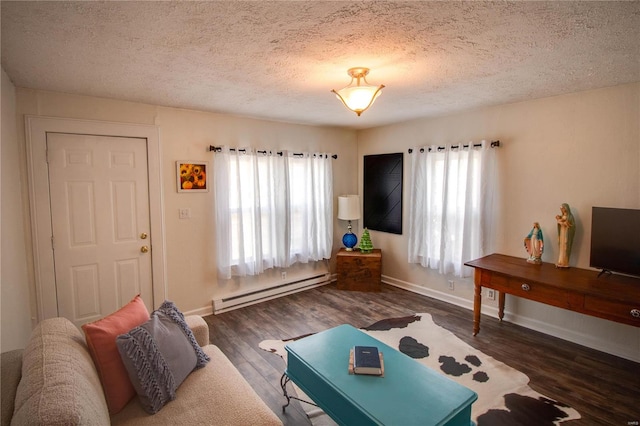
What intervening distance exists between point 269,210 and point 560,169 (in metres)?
3.16

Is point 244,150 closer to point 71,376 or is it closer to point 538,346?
point 71,376

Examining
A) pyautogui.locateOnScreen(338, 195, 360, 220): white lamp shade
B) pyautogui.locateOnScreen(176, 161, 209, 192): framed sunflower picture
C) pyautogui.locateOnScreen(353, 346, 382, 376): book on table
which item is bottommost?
pyautogui.locateOnScreen(353, 346, 382, 376): book on table

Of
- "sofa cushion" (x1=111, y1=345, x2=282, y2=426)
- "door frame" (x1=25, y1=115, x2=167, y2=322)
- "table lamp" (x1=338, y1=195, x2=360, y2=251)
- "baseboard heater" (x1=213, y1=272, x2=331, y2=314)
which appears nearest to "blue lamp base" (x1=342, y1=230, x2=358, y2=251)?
"table lamp" (x1=338, y1=195, x2=360, y2=251)

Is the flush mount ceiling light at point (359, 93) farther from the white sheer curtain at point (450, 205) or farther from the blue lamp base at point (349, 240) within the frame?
the blue lamp base at point (349, 240)

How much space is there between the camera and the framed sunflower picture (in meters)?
3.46

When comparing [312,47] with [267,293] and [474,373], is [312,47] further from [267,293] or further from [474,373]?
[267,293]

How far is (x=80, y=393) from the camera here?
1.22 meters

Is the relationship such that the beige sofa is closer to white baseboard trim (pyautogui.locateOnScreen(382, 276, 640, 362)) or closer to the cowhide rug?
the cowhide rug

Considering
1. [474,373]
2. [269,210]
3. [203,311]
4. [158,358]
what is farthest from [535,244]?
[203,311]

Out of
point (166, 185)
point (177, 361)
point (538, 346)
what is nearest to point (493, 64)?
point (538, 346)

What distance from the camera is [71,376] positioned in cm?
129

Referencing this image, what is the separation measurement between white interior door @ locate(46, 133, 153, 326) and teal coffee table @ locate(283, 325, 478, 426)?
6.89ft

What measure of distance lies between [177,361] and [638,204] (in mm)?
3639

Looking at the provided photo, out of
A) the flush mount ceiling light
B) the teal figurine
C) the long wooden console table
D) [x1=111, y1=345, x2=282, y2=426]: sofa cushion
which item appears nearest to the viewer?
[x1=111, y1=345, x2=282, y2=426]: sofa cushion
